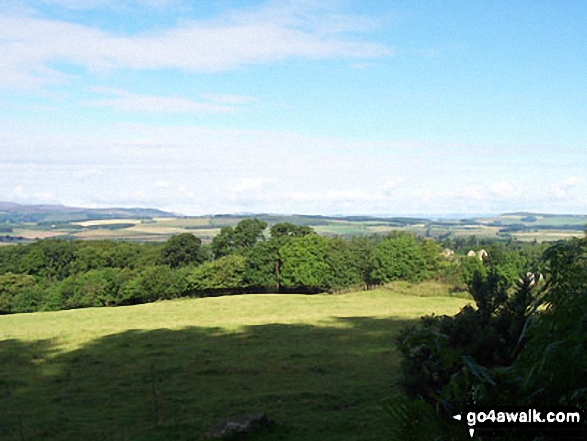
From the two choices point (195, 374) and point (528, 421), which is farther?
point (195, 374)

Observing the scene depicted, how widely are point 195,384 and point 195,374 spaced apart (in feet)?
8.29

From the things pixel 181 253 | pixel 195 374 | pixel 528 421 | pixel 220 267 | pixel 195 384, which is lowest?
pixel 195 374

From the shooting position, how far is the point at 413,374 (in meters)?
17.6

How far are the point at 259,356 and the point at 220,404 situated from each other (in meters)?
12.3

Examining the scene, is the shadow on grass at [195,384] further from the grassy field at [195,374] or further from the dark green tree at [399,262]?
the dark green tree at [399,262]

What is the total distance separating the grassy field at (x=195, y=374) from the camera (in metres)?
21.6

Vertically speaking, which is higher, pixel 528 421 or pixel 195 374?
pixel 528 421

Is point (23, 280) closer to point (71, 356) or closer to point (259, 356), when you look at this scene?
point (71, 356)

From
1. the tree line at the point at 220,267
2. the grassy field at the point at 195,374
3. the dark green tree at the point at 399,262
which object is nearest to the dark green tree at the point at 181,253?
the tree line at the point at 220,267

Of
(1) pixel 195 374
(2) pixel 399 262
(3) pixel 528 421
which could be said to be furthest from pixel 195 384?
(2) pixel 399 262

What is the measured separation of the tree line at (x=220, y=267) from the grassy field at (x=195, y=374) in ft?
104

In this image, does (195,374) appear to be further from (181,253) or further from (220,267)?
(181,253)

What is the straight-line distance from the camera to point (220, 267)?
9738 cm

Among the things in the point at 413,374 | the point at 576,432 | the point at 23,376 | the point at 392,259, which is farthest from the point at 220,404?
the point at 392,259
